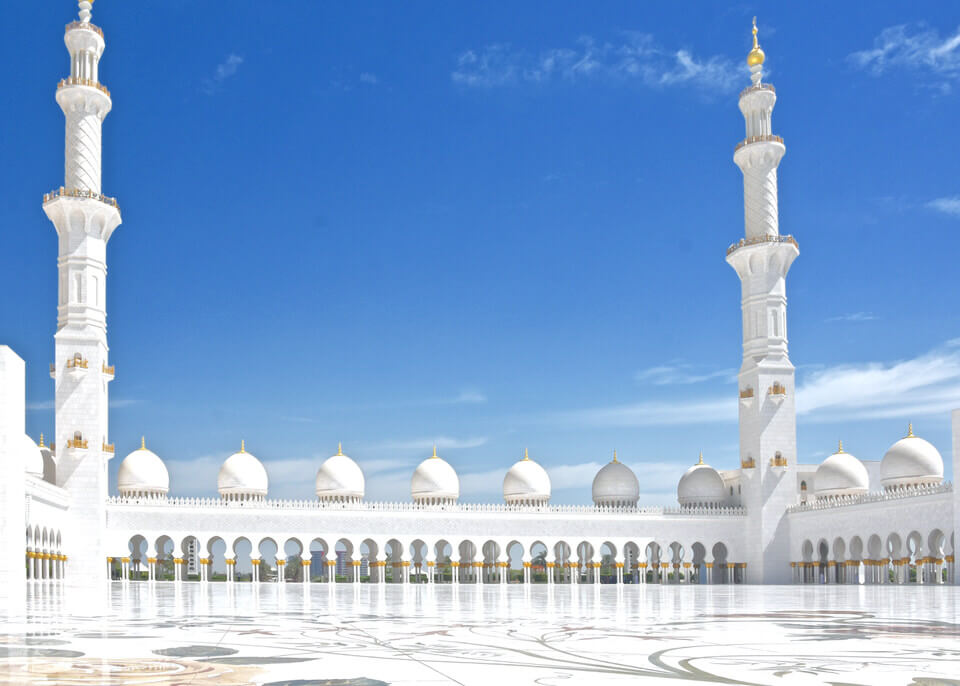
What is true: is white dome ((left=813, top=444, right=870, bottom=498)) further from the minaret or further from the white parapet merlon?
the white parapet merlon

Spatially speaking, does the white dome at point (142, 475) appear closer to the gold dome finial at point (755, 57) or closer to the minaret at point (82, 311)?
the minaret at point (82, 311)

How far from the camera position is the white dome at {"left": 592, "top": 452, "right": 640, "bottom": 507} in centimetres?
4503

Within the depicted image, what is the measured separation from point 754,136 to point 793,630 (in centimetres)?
3540

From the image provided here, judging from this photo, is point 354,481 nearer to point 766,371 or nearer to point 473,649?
point 766,371

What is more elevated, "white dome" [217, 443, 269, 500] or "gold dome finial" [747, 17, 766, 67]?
"gold dome finial" [747, 17, 766, 67]

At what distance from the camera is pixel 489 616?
11352mm

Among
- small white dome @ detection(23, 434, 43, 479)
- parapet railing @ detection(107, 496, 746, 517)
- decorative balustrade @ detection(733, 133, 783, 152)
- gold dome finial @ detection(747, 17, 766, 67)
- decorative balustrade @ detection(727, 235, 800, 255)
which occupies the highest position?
gold dome finial @ detection(747, 17, 766, 67)

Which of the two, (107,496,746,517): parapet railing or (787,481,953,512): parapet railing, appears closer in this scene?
(787,481,953,512): parapet railing

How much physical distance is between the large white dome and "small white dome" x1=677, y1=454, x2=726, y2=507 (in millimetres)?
13243

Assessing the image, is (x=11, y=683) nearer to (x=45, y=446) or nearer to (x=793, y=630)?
(x=793, y=630)

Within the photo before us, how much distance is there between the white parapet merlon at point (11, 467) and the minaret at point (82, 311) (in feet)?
38.7

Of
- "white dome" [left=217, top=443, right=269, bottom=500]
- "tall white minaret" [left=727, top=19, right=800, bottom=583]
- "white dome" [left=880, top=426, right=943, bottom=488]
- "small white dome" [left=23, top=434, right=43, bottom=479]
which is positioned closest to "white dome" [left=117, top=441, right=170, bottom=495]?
"white dome" [left=217, top=443, right=269, bottom=500]

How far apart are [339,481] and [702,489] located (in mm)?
14708

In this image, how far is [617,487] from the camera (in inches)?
1774
